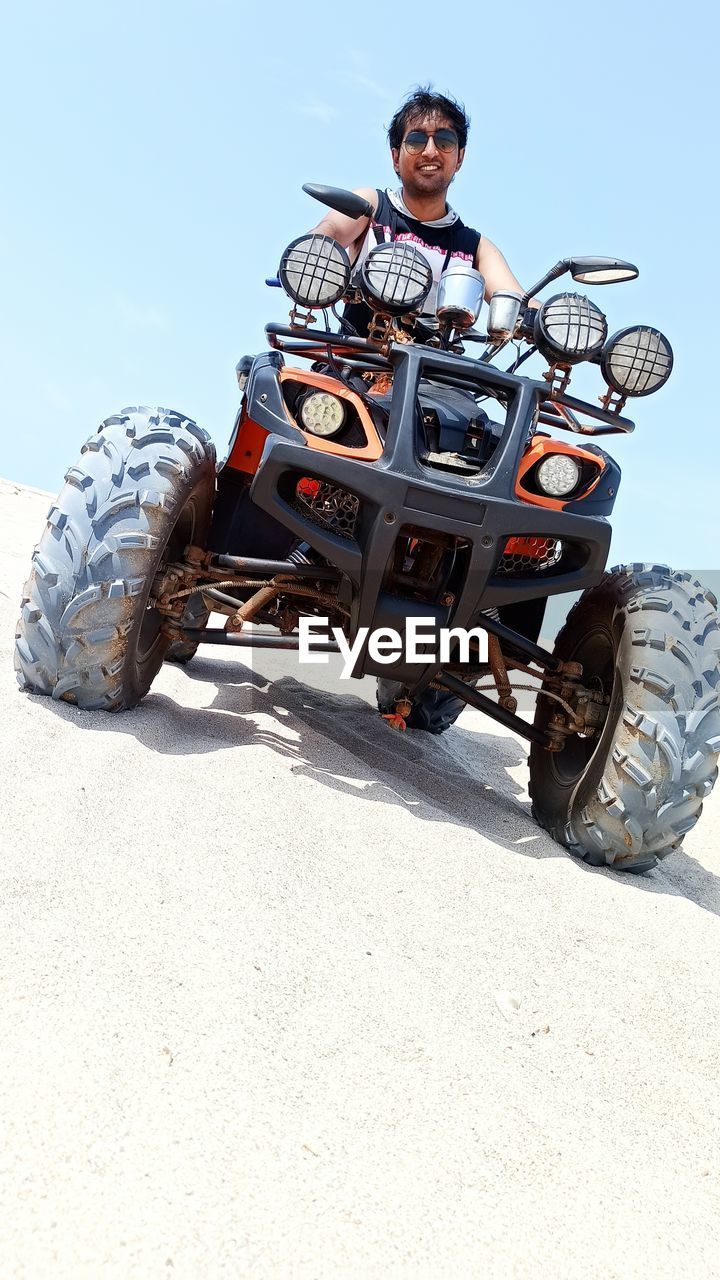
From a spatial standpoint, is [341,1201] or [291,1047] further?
[291,1047]

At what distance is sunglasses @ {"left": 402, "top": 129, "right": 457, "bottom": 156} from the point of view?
4336mm

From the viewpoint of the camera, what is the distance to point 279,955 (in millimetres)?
1967

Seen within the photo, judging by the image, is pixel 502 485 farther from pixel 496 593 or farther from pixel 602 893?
pixel 602 893

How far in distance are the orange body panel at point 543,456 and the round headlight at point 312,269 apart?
767 mm

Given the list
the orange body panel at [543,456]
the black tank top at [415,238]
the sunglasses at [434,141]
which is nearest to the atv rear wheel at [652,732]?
the orange body panel at [543,456]

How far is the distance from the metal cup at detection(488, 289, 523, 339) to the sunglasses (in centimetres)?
141

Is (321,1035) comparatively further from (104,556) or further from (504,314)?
(504,314)

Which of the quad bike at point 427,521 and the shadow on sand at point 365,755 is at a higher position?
the quad bike at point 427,521

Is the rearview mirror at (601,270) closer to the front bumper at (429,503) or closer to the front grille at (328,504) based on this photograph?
the front bumper at (429,503)

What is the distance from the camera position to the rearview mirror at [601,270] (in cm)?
306

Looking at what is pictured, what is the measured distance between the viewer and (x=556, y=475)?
302 cm

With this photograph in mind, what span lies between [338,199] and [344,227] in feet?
3.49

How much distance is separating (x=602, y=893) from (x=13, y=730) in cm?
179

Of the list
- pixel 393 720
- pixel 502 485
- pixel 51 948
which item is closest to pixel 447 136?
pixel 502 485
